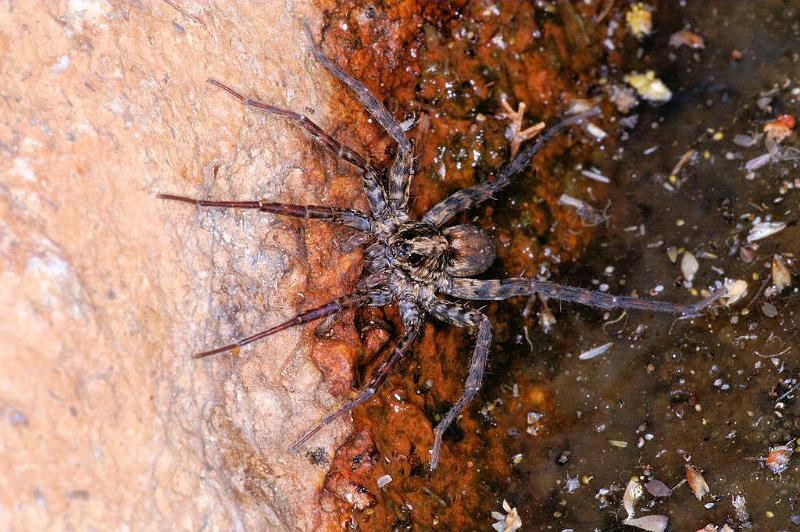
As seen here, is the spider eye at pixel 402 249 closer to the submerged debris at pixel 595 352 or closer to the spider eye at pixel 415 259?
the spider eye at pixel 415 259

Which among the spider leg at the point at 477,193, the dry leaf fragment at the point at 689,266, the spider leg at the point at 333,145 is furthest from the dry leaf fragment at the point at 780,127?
the spider leg at the point at 333,145

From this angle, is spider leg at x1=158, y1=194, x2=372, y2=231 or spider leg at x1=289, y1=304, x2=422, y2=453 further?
spider leg at x1=289, y1=304, x2=422, y2=453

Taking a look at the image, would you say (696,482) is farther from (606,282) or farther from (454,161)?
(454,161)

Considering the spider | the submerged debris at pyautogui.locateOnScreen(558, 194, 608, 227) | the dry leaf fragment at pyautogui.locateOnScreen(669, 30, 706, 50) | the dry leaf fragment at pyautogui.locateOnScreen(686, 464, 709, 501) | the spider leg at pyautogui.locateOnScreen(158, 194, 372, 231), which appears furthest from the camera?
the dry leaf fragment at pyautogui.locateOnScreen(669, 30, 706, 50)

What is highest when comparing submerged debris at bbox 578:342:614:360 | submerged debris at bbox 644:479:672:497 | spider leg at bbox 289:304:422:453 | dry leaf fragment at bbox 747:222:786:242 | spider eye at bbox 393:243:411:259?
spider eye at bbox 393:243:411:259

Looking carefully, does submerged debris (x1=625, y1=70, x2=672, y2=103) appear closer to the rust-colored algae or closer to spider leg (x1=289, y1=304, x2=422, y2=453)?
the rust-colored algae

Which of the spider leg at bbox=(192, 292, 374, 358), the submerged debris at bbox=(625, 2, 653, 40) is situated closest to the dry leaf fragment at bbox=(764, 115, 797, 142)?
the submerged debris at bbox=(625, 2, 653, 40)

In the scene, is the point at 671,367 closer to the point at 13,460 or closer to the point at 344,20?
the point at 344,20
